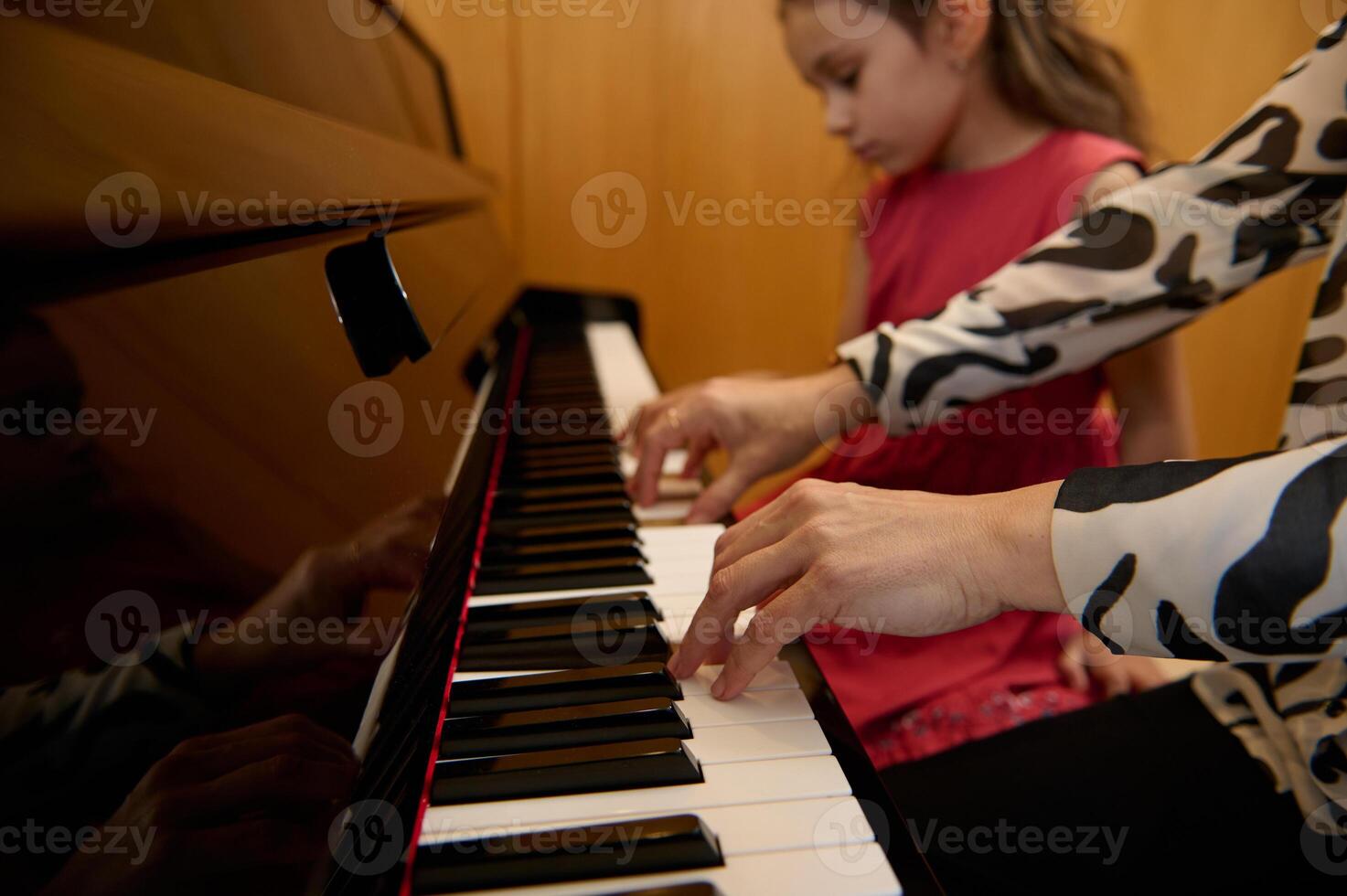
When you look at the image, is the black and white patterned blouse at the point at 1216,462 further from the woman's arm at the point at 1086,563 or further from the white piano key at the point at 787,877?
the white piano key at the point at 787,877

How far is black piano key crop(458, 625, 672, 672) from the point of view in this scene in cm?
55

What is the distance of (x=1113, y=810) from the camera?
64 centimetres

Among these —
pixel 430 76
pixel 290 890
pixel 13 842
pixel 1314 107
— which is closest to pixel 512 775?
pixel 290 890

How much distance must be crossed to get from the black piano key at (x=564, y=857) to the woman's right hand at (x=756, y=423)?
44 cm

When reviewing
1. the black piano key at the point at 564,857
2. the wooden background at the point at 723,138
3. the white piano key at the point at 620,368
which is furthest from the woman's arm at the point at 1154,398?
the wooden background at the point at 723,138

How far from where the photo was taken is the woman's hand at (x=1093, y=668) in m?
0.98

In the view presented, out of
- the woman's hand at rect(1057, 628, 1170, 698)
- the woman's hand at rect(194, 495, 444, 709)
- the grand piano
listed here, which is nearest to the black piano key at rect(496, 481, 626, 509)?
the grand piano

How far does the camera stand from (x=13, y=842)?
0.94 feet

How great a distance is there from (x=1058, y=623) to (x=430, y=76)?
1.57 meters

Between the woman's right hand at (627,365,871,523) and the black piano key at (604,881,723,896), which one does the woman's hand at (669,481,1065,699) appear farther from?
the woman's right hand at (627,365,871,523)

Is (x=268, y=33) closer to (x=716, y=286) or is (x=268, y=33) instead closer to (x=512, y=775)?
(x=512, y=775)

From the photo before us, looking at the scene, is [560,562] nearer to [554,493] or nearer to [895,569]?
[554,493]

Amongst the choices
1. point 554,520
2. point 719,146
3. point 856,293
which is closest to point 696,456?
point 554,520

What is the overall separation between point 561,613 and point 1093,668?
2.31 feet
